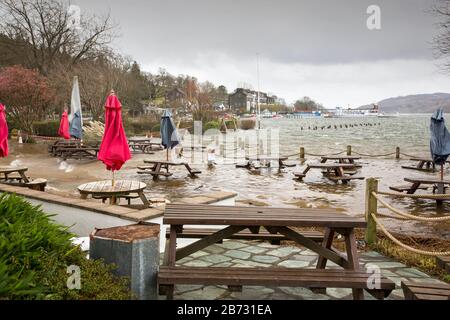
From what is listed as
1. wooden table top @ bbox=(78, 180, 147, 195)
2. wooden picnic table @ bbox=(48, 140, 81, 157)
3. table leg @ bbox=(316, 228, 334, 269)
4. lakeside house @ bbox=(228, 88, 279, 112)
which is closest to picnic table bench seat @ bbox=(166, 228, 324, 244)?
table leg @ bbox=(316, 228, 334, 269)

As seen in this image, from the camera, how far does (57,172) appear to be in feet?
48.6

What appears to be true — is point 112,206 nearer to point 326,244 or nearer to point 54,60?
point 326,244

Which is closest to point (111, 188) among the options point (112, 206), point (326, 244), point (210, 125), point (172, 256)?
point (112, 206)

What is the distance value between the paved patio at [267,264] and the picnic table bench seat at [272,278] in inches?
23.0

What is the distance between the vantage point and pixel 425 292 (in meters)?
3.11

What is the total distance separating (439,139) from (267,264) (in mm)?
8263

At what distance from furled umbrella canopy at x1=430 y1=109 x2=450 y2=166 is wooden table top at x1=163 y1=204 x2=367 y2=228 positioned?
848 cm

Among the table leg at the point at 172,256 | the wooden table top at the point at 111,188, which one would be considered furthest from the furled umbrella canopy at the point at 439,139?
the table leg at the point at 172,256

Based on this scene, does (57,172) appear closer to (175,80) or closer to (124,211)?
(124,211)

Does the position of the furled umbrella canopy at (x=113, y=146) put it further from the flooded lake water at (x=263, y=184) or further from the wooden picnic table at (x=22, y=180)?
the flooded lake water at (x=263, y=184)

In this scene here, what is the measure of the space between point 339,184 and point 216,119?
124 feet

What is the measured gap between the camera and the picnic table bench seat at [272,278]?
3189mm

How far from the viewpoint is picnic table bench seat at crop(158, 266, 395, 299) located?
3.19 meters
